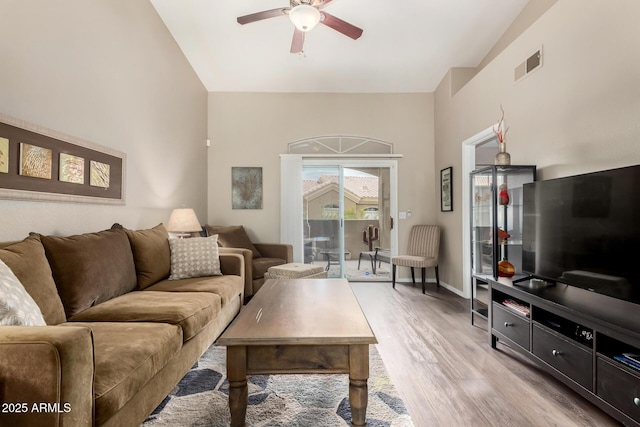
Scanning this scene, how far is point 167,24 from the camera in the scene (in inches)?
148

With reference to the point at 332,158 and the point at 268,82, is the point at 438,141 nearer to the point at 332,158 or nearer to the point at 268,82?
the point at 332,158

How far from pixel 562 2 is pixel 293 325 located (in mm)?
3145

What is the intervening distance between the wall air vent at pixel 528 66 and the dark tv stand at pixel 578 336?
190 cm

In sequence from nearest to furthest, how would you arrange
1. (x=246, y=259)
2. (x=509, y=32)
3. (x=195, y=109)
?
1. (x=246, y=259)
2. (x=509, y=32)
3. (x=195, y=109)

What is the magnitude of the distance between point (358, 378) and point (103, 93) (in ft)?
9.26

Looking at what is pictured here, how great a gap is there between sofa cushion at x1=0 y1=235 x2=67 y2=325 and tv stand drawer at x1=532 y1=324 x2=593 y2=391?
8.87 ft

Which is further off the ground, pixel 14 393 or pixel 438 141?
pixel 438 141

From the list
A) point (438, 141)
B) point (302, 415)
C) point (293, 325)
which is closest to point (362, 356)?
point (293, 325)

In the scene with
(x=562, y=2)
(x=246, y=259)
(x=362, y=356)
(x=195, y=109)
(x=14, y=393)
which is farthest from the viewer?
(x=195, y=109)

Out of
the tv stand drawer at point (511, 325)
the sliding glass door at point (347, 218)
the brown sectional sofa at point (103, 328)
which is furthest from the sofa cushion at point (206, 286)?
the sliding glass door at point (347, 218)

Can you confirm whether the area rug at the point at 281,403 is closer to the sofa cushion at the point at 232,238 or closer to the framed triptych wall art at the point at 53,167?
the framed triptych wall art at the point at 53,167

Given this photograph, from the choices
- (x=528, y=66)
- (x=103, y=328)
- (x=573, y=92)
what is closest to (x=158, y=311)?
(x=103, y=328)

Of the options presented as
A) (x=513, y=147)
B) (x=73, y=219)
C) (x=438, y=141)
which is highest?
(x=438, y=141)

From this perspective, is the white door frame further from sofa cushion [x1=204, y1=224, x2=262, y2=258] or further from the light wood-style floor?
sofa cushion [x1=204, y1=224, x2=262, y2=258]
